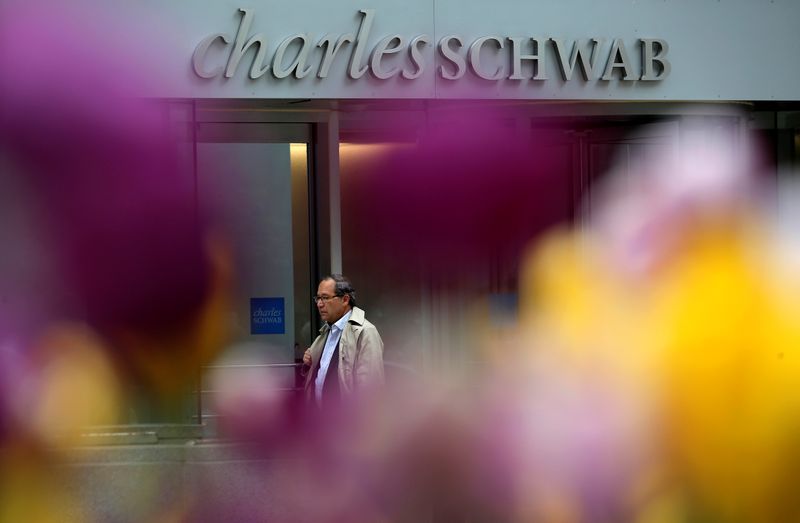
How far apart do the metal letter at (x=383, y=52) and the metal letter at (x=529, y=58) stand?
75 cm

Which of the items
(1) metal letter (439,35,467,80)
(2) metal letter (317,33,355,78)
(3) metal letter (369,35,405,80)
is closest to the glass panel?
(2) metal letter (317,33,355,78)

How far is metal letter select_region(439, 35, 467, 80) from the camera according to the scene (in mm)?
7562

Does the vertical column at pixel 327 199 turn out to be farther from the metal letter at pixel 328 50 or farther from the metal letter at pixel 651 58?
the metal letter at pixel 651 58

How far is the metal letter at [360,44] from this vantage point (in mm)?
7484

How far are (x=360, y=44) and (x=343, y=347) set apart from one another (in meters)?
2.11

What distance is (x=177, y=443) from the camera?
25.7 ft

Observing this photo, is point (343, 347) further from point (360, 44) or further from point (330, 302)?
point (360, 44)

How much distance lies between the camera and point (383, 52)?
751 cm

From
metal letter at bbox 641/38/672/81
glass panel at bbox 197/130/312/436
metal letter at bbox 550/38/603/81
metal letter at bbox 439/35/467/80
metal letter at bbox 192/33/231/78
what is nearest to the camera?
metal letter at bbox 192/33/231/78

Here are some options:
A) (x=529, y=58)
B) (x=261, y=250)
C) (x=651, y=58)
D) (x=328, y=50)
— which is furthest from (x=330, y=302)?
(x=651, y=58)

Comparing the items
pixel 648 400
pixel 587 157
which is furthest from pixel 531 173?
pixel 648 400

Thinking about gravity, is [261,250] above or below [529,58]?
below

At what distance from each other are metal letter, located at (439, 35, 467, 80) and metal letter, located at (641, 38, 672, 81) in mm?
1256

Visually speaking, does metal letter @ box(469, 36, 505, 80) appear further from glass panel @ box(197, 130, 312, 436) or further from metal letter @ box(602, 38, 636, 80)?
glass panel @ box(197, 130, 312, 436)
